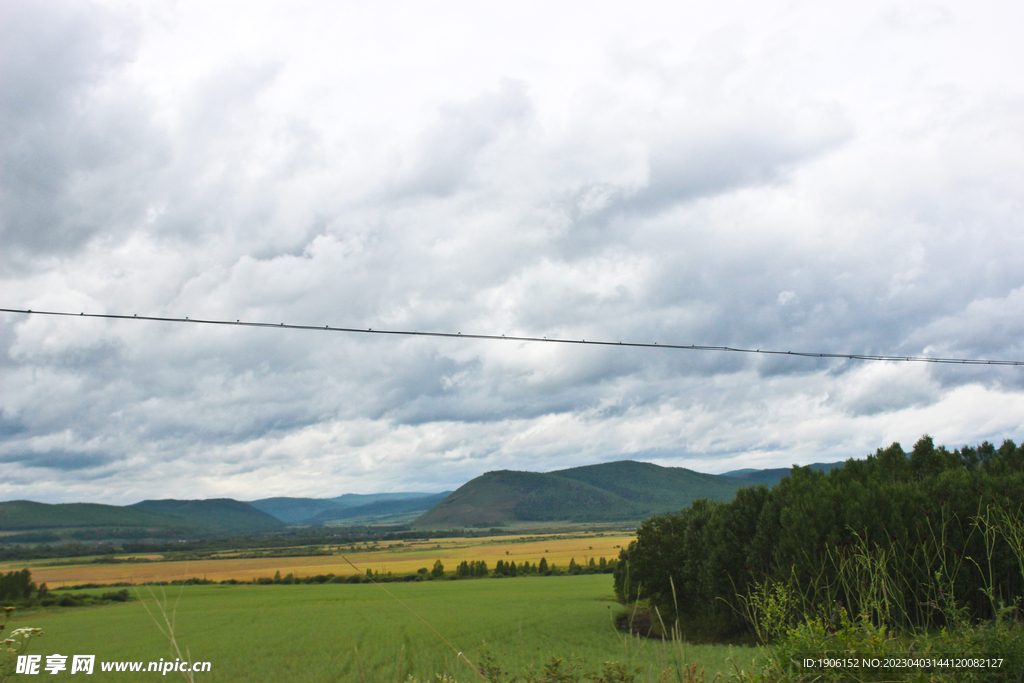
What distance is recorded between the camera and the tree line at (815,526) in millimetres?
35938

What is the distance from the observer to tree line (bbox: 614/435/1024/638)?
35.9 metres

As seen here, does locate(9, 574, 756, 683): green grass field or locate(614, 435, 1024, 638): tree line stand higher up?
locate(614, 435, 1024, 638): tree line

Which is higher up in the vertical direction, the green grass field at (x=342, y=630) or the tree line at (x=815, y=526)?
the tree line at (x=815, y=526)

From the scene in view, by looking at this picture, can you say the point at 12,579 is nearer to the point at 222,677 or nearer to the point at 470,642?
the point at 222,677

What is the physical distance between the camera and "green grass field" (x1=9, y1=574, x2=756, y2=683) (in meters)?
61.4

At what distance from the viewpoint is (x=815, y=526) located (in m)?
45.5

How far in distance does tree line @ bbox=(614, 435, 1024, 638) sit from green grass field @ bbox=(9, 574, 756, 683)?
26.0 ft

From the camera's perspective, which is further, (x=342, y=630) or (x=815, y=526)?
(x=342, y=630)

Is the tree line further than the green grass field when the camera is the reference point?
No

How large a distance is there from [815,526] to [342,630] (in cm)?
6939

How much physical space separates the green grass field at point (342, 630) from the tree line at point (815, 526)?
312 inches

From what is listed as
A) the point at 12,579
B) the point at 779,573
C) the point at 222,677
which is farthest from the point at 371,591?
the point at 779,573

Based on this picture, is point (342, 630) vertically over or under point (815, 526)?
under

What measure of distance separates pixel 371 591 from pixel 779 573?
14019cm
